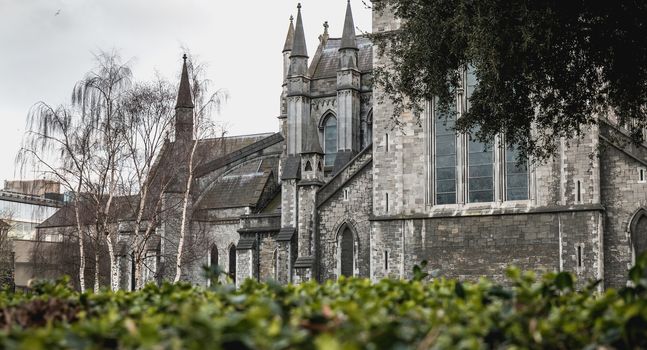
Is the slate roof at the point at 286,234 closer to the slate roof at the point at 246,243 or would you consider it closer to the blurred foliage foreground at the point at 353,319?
the slate roof at the point at 246,243

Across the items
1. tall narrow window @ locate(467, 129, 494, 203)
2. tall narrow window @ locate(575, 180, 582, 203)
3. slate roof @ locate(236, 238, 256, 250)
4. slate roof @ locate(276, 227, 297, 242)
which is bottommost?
slate roof @ locate(236, 238, 256, 250)

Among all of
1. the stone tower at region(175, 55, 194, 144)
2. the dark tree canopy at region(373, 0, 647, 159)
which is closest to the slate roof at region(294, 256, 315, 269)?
the stone tower at region(175, 55, 194, 144)

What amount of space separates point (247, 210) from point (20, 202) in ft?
144

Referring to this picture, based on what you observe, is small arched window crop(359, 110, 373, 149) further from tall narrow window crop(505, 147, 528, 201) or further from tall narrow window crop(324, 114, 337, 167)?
tall narrow window crop(505, 147, 528, 201)

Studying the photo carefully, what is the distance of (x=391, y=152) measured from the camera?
3566cm

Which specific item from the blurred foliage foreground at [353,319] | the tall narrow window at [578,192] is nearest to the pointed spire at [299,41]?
the tall narrow window at [578,192]

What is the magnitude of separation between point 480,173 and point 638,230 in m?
5.80

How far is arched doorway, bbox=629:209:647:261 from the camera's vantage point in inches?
1233

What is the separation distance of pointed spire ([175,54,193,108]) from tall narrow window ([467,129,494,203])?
41.2 feet

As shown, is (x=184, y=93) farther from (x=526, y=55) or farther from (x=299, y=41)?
(x=526, y=55)

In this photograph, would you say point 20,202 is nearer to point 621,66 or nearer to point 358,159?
point 358,159

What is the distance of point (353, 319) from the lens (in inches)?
170

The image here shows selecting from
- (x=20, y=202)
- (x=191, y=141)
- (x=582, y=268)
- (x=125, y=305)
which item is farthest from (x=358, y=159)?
(x=20, y=202)

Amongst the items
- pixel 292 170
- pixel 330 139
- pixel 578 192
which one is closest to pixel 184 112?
pixel 292 170
